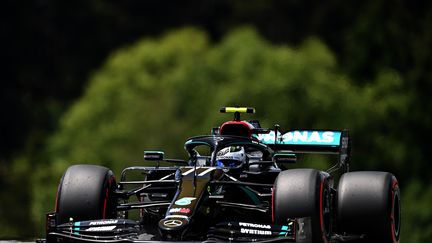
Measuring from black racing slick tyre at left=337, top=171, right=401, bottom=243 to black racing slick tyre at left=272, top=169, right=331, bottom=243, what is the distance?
96 centimetres

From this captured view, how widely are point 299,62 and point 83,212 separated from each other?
38.1 m

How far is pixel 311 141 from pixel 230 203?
13.7 feet

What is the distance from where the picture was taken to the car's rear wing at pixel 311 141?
22.7 meters

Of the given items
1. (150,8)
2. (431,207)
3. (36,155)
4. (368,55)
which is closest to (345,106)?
(431,207)

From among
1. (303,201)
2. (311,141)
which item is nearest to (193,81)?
(311,141)

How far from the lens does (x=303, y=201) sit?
59.6 feet

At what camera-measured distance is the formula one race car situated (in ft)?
59.5

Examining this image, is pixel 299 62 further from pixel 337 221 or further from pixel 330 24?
pixel 337 221

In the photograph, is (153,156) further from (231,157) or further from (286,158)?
(286,158)

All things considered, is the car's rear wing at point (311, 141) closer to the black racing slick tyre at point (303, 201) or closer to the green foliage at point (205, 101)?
the black racing slick tyre at point (303, 201)

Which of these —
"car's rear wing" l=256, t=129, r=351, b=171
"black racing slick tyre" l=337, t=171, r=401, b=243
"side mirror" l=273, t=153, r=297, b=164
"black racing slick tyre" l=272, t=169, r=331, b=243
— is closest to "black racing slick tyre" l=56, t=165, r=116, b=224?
"black racing slick tyre" l=272, t=169, r=331, b=243

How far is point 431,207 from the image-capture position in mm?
59500

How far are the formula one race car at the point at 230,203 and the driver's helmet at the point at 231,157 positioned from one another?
0.05 ft

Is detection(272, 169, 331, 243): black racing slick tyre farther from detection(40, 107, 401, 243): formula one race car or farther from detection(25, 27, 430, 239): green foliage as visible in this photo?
detection(25, 27, 430, 239): green foliage
